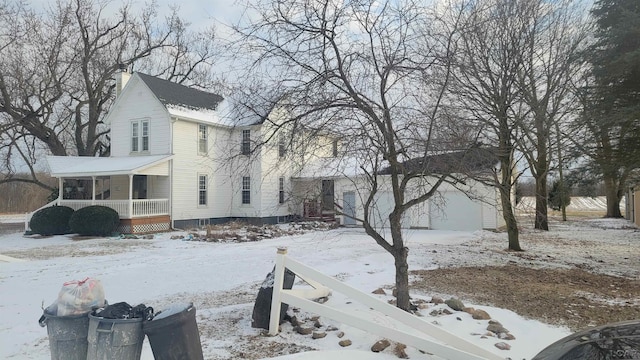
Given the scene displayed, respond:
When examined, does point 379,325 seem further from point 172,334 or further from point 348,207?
point 348,207

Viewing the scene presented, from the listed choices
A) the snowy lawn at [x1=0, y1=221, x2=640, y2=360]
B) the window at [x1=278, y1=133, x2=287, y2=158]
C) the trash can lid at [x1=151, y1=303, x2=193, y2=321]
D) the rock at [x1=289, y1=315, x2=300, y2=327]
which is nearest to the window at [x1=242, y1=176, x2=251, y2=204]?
the snowy lawn at [x1=0, y1=221, x2=640, y2=360]

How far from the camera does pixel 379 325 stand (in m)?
4.68

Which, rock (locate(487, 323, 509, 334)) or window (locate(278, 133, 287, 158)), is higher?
window (locate(278, 133, 287, 158))

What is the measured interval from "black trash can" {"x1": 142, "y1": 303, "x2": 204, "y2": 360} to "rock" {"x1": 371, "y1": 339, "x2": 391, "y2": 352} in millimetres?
2101

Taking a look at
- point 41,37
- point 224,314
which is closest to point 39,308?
point 224,314

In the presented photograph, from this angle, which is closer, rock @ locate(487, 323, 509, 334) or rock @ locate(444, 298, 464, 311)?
rock @ locate(487, 323, 509, 334)

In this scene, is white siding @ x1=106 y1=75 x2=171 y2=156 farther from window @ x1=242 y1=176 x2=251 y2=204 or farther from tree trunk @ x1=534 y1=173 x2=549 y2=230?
tree trunk @ x1=534 y1=173 x2=549 y2=230

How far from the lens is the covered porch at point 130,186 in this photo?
67.2 ft

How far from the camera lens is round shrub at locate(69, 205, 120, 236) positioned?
19.4m

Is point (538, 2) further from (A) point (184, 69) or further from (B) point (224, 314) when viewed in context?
(A) point (184, 69)

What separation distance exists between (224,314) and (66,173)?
19166 mm

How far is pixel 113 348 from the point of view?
11.4 ft

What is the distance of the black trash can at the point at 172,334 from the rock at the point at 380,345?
2.10 m

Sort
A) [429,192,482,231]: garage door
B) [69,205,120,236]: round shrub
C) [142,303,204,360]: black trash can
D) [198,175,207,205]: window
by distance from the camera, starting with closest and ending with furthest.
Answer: [142,303,204,360]: black trash can < [69,205,120,236]: round shrub < [429,192,482,231]: garage door < [198,175,207,205]: window
